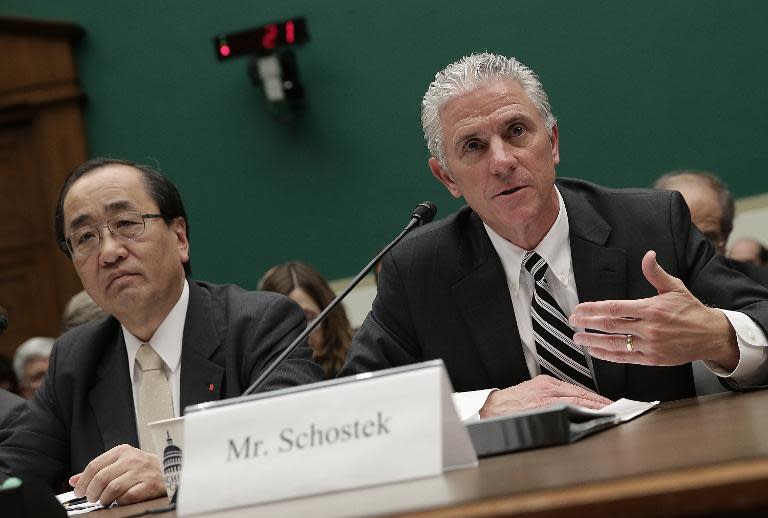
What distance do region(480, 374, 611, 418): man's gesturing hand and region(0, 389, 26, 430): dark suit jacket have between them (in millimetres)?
1395

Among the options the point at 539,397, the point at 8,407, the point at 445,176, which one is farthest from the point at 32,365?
the point at 539,397

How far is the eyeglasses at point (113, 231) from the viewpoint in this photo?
2707 millimetres

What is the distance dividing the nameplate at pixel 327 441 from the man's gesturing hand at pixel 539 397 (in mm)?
666

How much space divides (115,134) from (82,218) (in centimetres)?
392

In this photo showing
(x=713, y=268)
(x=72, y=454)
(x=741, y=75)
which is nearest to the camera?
→ (x=713, y=268)

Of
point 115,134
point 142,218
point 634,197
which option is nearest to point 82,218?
point 142,218

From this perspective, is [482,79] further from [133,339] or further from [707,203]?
[707,203]

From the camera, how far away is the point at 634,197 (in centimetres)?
241

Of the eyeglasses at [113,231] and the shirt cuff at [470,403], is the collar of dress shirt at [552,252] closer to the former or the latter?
the shirt cuff at [470,403]

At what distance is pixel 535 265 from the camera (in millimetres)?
2369

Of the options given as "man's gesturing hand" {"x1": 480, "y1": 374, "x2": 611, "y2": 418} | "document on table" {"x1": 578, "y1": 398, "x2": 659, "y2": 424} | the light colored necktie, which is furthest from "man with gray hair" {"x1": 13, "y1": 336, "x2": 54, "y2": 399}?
"document on table" {"x1": 578, "y1": 398, "x2": 659, "y2": 424}

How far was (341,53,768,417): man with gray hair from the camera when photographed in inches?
89.6

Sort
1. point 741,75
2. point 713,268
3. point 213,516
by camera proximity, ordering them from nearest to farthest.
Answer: point 213,516 → point 713,268 → point 741,75

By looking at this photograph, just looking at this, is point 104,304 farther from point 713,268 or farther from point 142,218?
point 713,268
